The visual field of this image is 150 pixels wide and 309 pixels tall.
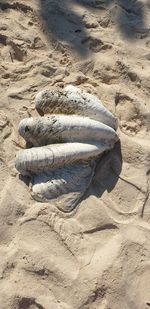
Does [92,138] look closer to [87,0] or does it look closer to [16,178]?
[16,178]

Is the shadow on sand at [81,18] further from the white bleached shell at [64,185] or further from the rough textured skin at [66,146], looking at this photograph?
the white bleached shell at [64,185]

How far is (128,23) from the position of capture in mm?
3338

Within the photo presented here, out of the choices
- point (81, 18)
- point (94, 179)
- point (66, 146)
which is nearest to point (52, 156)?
point (66, 146)

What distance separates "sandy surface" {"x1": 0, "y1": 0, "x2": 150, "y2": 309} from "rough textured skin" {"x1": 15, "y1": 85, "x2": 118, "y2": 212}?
0.24 feet

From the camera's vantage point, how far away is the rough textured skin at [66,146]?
8.09 feet

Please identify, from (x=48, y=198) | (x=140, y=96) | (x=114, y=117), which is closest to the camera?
(x=48, y=198)

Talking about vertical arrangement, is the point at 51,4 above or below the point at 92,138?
above

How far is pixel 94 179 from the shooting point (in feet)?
8.39

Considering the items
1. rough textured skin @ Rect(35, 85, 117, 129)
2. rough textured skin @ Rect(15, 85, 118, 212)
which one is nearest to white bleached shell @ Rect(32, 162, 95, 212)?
rough textured skin @ Rect(15, 85, 118, 212)

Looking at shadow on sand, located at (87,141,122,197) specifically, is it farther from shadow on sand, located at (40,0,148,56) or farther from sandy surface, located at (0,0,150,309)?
shadow on sand, located at (40,0,148,56)

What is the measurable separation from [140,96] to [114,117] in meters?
0.33

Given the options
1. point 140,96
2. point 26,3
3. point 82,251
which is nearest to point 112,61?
point 140,96

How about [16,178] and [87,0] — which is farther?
[87,0]

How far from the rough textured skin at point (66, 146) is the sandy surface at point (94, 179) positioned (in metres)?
0.07
